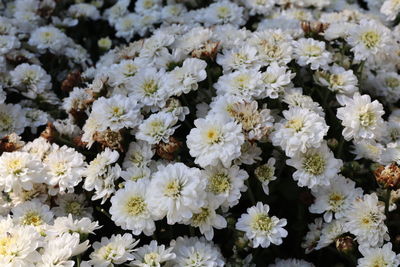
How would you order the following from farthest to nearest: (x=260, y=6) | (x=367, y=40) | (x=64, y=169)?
(x=260, y=6), (x=367, y=40), (x=64, y=169)

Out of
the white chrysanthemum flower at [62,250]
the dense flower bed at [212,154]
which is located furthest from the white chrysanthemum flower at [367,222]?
the white chrysanthemum flower at [62,250]

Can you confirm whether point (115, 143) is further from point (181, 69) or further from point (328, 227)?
point (328, 227)

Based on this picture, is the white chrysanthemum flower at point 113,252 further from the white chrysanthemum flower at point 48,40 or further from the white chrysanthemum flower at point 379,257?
the white chrysanthemum flower at point 48,40

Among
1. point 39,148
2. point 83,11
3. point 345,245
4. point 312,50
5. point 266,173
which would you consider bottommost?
point 83,11

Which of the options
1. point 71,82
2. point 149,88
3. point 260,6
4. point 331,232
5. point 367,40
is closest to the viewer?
point 331,232

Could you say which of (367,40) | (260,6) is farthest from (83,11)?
(367,40)

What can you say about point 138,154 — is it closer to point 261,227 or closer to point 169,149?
point 169,149
